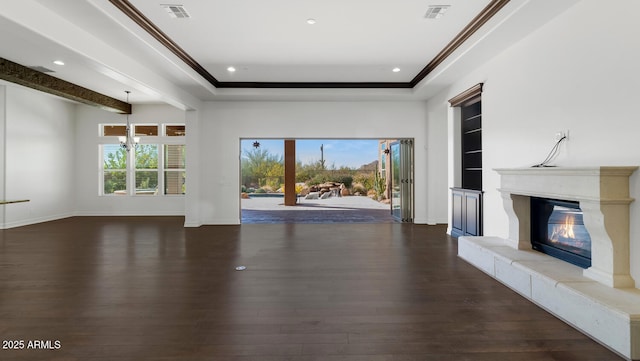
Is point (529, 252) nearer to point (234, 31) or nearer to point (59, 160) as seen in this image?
point (234, 31)

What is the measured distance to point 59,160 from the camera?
8.83 metres

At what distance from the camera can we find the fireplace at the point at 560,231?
10.8ft

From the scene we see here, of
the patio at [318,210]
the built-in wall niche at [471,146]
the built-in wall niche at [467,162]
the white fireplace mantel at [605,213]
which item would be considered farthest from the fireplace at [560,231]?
the patio at [318,210]

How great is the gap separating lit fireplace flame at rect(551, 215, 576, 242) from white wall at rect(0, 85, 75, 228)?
9925 millimetres

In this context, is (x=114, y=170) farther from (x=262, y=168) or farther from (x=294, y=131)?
(x=262, y=168)

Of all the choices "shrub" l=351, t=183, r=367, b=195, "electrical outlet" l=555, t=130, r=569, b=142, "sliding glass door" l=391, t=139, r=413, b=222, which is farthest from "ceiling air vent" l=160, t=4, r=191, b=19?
"shrub" l=351, t=183, r=367, b=195

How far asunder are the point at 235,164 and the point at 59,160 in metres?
4.97

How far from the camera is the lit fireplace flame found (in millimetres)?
3471

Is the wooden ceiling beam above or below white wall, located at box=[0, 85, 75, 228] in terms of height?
above

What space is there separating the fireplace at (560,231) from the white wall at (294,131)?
3622 mm

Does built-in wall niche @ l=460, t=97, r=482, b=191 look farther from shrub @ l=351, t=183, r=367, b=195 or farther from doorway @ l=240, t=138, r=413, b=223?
shrub @ l=351, t=183, r=367, b=195

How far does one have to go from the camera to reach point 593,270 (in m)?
2.87

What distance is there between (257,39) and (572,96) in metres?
3.88

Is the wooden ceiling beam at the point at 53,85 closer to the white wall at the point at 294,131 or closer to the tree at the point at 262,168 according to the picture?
the white wall at the point at 294,131
